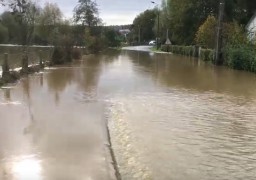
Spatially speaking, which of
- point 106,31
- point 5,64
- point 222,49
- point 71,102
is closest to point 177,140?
point 71,102

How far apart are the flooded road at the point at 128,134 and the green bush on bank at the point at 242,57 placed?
1239 cm

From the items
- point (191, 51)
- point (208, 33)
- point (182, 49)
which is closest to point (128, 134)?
point (208, 33)

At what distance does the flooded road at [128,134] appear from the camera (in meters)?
7.05

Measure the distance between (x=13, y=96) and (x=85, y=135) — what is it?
21.0 feet

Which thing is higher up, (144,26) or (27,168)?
(144,26)

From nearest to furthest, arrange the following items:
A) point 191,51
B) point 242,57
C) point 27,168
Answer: point 27,168 → point 242,57 → point 191,51

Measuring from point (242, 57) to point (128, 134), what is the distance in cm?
2298

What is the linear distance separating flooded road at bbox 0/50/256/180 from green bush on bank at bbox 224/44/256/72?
40.7ft

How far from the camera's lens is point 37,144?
8.45m

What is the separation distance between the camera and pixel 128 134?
9.48m

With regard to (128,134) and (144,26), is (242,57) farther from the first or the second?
(144,26)

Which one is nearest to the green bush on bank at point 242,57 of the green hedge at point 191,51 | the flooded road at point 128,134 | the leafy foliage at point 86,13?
the green hedge at point 191,51

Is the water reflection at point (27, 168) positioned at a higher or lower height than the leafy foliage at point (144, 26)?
lower

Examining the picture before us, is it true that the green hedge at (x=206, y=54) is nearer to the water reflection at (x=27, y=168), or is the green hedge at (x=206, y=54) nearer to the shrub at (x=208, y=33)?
the shrub at (x=208, y=33)
